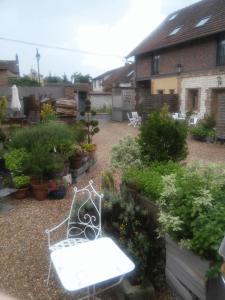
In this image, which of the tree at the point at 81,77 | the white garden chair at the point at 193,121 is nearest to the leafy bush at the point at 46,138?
the white garden chair at the point at 193,121

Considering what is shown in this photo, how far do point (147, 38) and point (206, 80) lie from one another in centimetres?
999

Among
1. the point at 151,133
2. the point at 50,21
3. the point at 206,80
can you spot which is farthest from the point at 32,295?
the point at 206,80

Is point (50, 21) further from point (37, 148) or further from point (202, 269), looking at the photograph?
point (202, 269)

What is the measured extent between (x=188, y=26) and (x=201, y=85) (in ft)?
16.0

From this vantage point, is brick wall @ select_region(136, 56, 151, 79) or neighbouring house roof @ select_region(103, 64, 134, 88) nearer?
brick wall @ select_region(136, 56, 151, 79)

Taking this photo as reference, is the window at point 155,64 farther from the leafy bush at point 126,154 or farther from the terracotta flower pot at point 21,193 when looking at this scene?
the terracotta flower pot at point 21,193

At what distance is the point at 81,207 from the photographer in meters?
4.08

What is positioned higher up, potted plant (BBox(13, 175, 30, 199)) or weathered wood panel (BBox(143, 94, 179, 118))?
weathered wood panel (BBox(143, 94, 179, 118))

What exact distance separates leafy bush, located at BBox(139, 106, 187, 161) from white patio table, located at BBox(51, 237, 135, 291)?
2410 mm

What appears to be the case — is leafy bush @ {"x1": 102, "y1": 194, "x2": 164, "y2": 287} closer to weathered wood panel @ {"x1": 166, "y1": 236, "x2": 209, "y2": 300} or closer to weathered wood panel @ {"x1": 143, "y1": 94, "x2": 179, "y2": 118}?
weathered wood panel @ {"x1": 166, "y1": 236, "x2": 209, "y2": 300}

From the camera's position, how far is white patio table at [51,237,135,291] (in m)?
2.50

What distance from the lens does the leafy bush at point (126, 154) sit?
→ 5.52m

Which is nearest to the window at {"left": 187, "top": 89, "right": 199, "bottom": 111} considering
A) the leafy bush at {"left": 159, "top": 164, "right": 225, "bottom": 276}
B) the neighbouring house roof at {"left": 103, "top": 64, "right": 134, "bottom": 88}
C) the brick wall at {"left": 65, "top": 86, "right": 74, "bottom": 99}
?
the brick wall at {"left": 65, "top": 86, "right": 74, "bottom": 99}

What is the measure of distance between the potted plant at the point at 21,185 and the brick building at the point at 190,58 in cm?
952
